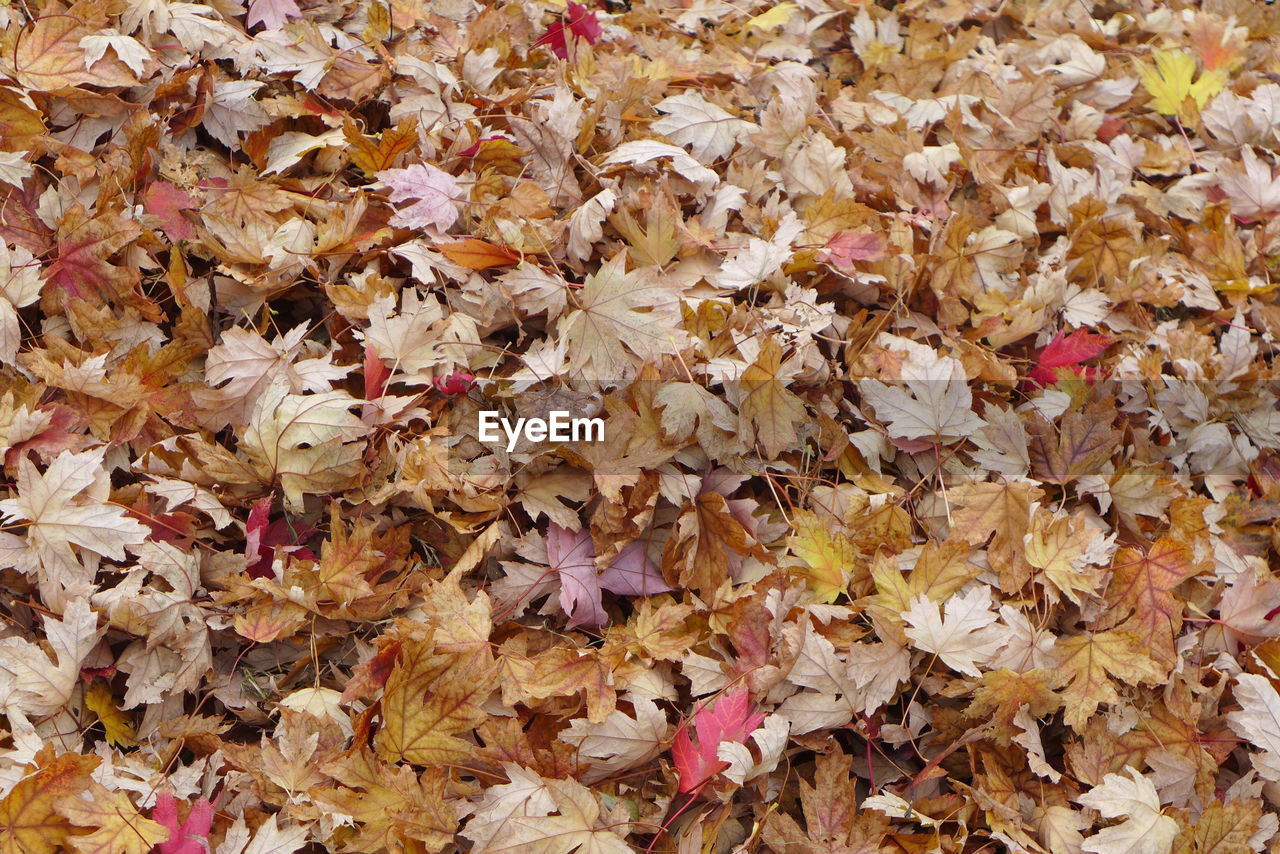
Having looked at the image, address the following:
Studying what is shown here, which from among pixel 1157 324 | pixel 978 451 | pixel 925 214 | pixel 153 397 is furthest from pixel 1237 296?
pixel 153 397

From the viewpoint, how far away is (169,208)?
6.01 feet

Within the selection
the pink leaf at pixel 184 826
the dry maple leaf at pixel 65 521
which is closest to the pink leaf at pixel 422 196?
the dry maple leaf at pixel 65 521

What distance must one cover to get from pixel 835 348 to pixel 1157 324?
83 centimetres

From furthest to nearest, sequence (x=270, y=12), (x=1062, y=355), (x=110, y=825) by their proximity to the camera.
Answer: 1. (x=270, y=12)
2. (x=1062, y=355)
3. (x=110, y=825)

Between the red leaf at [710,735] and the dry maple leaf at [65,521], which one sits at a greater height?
the dry maple leaf at [65,521]

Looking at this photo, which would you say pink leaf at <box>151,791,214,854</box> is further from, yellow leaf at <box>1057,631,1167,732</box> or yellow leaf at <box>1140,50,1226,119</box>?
yellow leaf at <box>1140,50,1226,119</box>

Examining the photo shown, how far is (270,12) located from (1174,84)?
7.89ft

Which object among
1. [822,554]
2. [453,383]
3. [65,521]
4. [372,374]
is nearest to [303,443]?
[372,374]

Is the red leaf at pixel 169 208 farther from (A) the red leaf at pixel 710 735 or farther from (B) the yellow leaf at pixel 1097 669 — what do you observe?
(B) the yellow leaf at pixel 1097 669

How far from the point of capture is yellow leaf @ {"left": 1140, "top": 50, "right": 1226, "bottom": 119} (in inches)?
103

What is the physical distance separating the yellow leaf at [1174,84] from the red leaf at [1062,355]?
1.13 metres

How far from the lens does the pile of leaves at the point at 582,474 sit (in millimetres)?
1416

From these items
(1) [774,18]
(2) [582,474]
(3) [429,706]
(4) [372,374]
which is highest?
(1) [774,18]

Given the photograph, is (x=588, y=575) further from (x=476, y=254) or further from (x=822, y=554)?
(x=476, y=254)
